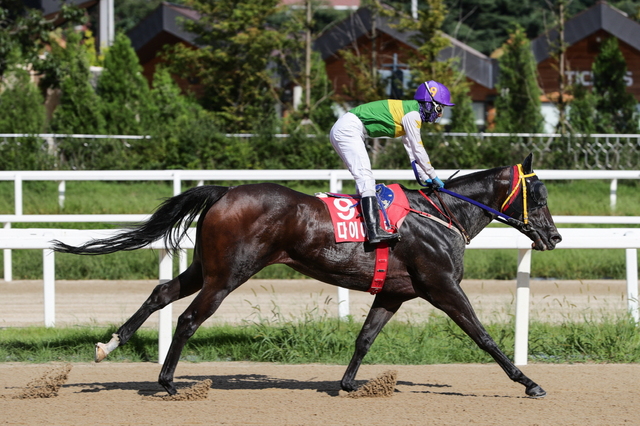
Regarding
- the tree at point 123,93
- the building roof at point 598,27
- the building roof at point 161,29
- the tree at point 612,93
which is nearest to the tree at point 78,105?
the tree at point 123,93

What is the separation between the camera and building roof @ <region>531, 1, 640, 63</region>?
21297 millimetres

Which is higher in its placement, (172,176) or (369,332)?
(172,176)

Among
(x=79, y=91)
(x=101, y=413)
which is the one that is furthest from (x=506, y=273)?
(x=79, y=91)

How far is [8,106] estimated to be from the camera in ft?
53.5

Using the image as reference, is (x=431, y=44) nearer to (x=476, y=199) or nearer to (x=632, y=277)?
(x=632, y=277)

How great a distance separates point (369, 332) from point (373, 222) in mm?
759

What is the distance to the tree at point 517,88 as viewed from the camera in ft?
63.3

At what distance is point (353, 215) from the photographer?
4871 millimetres

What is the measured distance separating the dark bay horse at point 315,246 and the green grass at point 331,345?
0.92m

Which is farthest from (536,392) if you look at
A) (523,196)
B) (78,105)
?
(78,105)

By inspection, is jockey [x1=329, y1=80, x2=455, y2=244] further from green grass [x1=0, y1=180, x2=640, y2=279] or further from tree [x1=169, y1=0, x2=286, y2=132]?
tree [x1=169, y1=0, x2=286, y2=132]

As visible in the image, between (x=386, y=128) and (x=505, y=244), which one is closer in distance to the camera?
(x=386, y=128)

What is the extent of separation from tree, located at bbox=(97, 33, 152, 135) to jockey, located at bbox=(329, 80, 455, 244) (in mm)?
12471

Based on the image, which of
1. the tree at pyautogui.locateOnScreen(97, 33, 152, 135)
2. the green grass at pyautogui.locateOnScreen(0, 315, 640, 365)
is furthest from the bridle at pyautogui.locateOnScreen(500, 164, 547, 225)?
the tree at pyautogui.locateOnScreen(97, 33, 152, 135)
